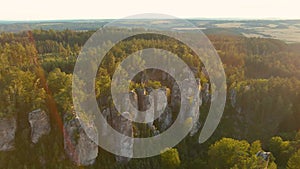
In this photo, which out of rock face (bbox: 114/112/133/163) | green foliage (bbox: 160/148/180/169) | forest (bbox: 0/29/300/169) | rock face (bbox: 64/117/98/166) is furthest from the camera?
rock face (bbox: 114/112/133/163)

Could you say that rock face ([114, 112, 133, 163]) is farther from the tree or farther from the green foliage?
the tree

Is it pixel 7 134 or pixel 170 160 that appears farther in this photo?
pixel 170 160

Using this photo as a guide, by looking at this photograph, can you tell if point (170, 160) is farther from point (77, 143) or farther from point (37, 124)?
point (37, 124)

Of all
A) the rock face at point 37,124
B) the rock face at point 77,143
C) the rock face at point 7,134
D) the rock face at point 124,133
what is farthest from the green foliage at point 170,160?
the rock face at point 7,134

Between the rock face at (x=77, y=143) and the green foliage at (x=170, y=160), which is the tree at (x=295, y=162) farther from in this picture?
the rock face at (x=77, y=143)

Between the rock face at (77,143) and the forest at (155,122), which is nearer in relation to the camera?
the rock face at (77,143)

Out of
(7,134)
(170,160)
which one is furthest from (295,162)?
(7,134)

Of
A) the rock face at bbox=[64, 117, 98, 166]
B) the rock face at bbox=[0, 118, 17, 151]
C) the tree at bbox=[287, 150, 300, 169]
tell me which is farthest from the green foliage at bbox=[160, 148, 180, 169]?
the rock face at bbox=[0, 118, 17, 151]
